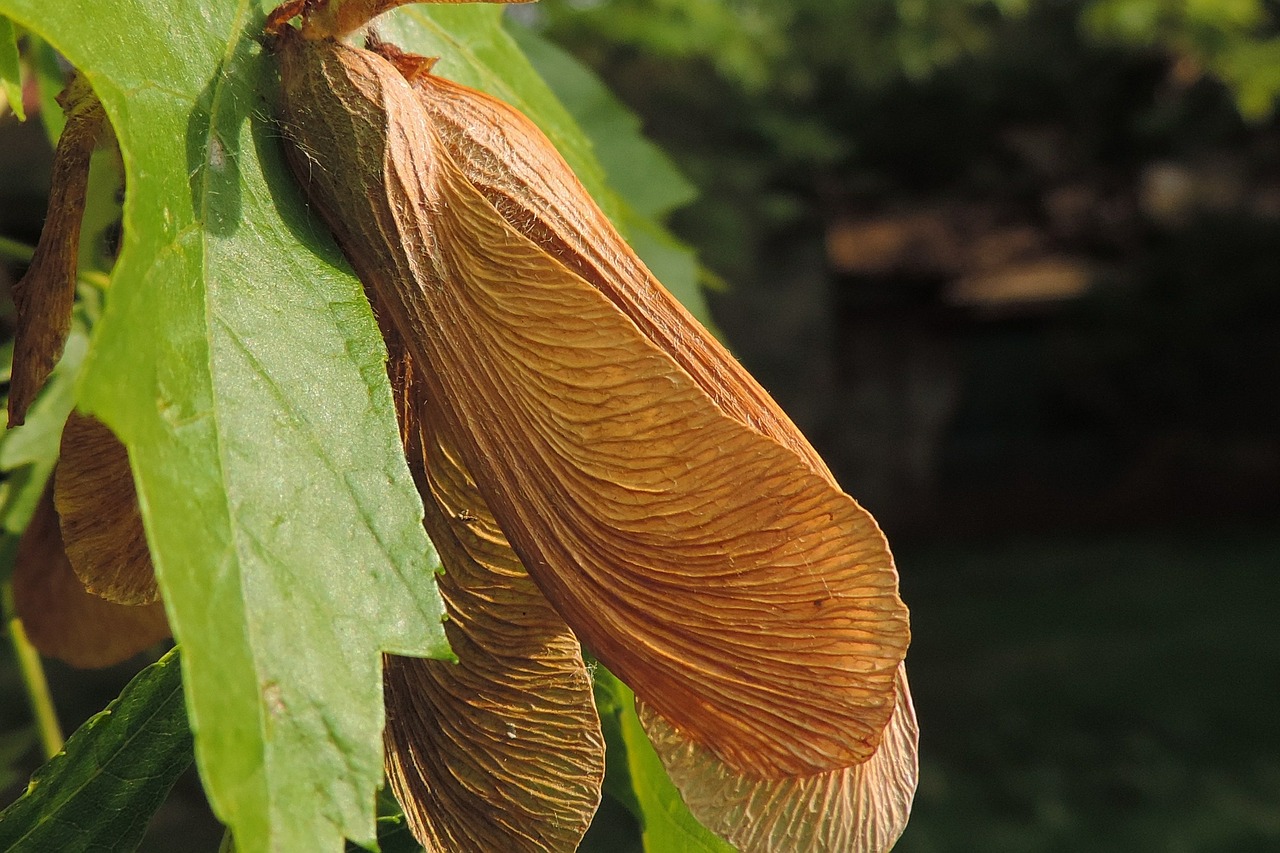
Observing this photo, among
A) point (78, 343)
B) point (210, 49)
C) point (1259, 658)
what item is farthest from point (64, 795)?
point (1259, 658)

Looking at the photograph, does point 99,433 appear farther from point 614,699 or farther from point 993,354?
point 993,354

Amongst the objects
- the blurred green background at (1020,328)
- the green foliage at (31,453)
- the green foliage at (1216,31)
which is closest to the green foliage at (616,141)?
the green foliage at (31,453)

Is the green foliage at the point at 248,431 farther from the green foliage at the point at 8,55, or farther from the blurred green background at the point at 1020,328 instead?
the blurred green background at the point at 1020,328

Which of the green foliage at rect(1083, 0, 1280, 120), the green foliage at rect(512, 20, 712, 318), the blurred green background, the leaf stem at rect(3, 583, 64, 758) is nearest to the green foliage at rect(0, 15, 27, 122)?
the leaf stem at rect(3, 583, 64, 758)

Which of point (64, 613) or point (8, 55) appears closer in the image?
point (8, 55)

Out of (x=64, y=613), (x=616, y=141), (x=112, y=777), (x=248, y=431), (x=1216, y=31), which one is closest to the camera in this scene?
(x=248, y=431)

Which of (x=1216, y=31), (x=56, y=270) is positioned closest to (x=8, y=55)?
(x=56, y=270)

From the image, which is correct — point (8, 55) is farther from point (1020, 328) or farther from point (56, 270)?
point (1020, 328)
